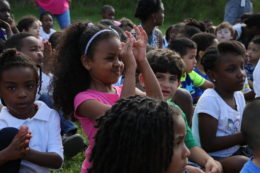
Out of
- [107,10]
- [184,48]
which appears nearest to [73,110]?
[184,48]

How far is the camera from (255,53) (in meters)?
5.65

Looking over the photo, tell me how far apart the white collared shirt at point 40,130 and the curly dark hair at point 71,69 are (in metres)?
0.12

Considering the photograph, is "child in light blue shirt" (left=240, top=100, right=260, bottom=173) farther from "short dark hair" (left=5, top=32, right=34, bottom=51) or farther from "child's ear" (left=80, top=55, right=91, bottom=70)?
"short dark hair" (left=5, top=32, right=34, bottom=51)

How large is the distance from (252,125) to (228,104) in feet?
2.62

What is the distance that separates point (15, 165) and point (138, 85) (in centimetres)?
132

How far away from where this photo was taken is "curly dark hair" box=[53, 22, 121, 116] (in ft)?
9.07

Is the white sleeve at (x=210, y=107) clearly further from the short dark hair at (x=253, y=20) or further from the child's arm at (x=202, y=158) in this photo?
the short dark hair at (x=253, y=20)

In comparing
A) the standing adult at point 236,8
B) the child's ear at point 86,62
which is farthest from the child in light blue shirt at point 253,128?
the standing adult at point 236,8

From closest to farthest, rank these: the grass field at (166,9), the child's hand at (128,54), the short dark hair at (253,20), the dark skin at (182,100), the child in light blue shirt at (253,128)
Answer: the child in light blue shirt at (253,128) → the child's hand at (128,54) → the dark skin at (182,100) → the short dark hair at (253,20) → the grass field at (166,9)

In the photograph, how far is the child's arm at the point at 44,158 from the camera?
272 cm

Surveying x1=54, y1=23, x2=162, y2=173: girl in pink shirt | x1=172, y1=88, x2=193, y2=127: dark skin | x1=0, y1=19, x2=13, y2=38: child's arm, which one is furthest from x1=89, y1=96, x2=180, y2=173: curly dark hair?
x1=0, y1=19, x2=13, y2=38: child's arm

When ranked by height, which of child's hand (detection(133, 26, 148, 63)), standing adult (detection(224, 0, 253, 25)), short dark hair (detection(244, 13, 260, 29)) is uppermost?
child's hand (detection(133, 26, 148, 63))

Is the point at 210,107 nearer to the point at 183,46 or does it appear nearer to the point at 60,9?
the point at 183,46

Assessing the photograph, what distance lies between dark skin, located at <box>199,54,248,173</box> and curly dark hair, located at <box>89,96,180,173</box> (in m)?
1.48
